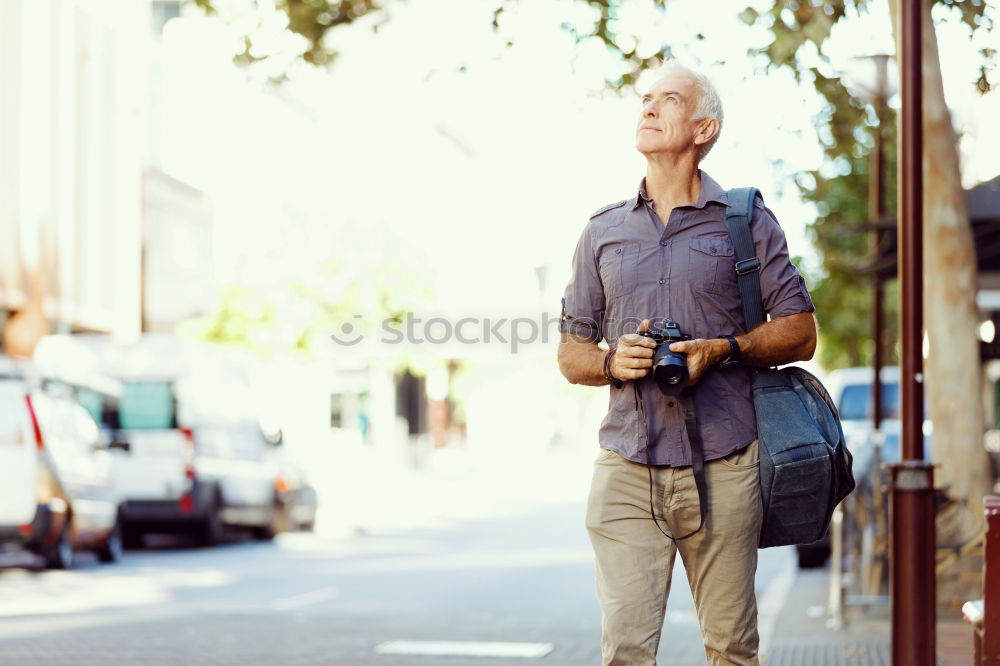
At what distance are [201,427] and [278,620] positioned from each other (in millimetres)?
9486

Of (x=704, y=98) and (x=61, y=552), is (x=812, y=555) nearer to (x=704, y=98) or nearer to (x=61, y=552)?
(x=61, y=552)

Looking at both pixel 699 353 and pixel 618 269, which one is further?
pixel 618 269

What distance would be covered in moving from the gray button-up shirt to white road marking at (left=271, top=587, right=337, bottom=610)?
336 inches

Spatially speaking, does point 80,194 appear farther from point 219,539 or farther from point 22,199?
point 219,539

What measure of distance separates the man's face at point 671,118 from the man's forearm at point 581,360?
21.4 inches

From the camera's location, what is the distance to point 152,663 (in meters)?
8.96

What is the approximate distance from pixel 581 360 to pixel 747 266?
1.62 ft

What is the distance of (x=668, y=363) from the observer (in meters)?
4.09

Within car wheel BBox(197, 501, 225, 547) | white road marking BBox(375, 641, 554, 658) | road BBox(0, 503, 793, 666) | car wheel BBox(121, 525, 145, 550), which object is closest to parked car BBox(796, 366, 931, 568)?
road BBox(0, 503, 793, 666)

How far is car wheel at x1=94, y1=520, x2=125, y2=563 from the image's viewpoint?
17.2m

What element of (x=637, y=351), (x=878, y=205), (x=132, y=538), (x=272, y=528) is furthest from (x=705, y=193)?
(x=272, y=528)

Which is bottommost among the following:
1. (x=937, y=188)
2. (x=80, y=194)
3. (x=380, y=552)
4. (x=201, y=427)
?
(x=380, y=552)

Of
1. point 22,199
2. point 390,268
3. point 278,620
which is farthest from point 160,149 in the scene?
point 278,620

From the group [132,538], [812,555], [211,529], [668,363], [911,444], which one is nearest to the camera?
[668,363]
